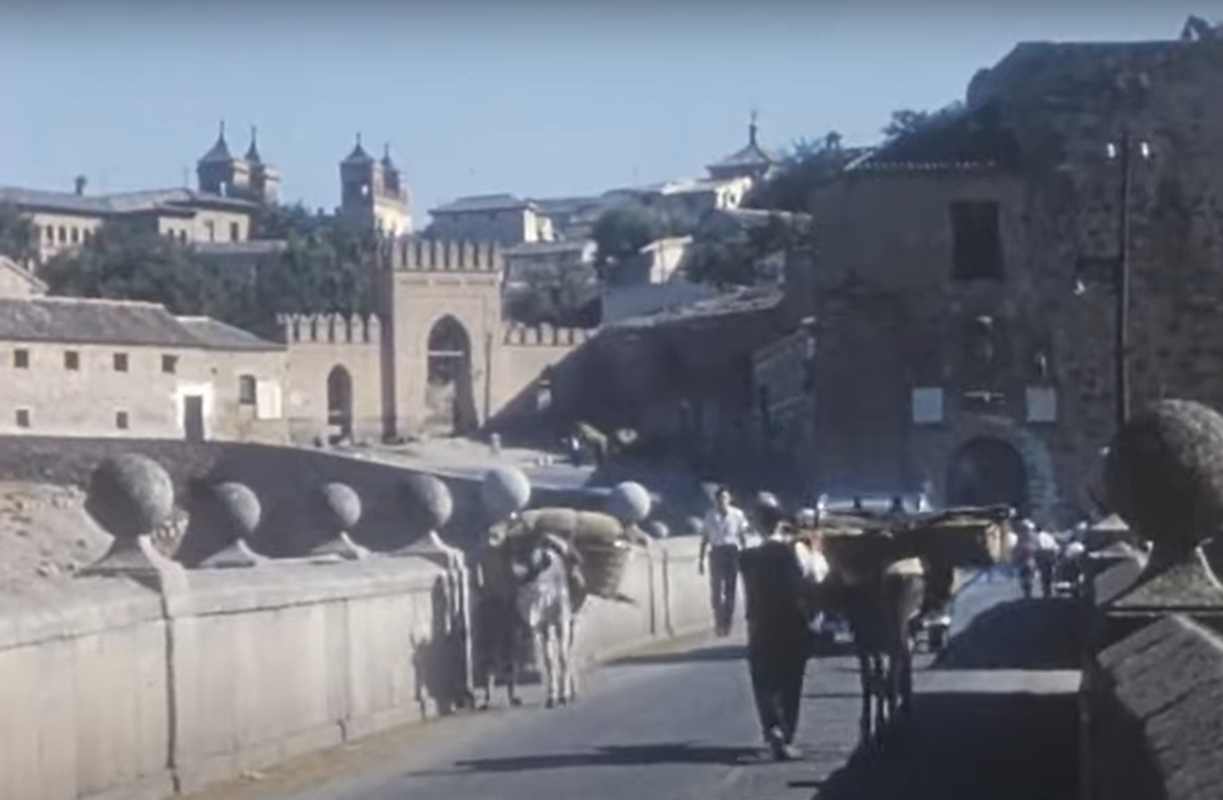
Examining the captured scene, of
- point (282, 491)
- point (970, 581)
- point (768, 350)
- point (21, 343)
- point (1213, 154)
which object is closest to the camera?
point (970, 581)

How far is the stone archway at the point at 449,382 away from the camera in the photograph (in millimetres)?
96438

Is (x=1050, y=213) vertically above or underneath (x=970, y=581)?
above

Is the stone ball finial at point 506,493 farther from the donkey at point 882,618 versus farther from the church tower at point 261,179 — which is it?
the church tower at point 261,179

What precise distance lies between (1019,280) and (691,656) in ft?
97.5

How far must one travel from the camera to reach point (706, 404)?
83562 millimetres

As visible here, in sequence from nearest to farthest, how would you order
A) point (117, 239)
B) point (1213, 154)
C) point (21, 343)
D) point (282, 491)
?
point (1213, 154) → point (282, 491) → point (21, 343) → point (117, 239)

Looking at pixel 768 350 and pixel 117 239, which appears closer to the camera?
pixel 768 350

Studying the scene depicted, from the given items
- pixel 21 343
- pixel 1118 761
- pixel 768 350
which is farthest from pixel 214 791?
pixel 21 343

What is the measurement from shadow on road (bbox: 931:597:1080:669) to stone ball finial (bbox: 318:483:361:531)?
16.4ft

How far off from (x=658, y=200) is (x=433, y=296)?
229 feet

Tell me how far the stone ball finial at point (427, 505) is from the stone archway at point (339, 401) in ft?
237

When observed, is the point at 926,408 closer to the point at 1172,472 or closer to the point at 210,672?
the point at 210,672

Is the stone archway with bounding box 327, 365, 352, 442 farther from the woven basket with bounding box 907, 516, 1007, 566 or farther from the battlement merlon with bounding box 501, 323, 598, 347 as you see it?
the woven basket with bounding box 907, 516, 1007, 566

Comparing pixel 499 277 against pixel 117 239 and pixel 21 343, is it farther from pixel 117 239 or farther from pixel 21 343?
pixel 117 239
